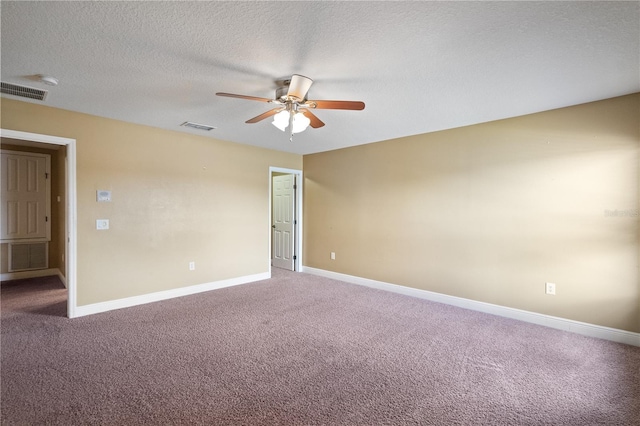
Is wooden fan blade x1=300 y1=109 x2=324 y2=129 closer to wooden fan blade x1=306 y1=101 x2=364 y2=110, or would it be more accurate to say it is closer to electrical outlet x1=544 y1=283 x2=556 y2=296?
wooden fan blade x1=306 y1=101 x2=364 y2=110

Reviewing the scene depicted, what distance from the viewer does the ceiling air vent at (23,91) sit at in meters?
2.80

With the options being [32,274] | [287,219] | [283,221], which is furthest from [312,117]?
[32,274]

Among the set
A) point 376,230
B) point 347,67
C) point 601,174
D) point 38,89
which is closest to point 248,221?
point 376,230

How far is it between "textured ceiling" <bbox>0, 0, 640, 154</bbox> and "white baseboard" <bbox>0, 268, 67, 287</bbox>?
4.03 meters

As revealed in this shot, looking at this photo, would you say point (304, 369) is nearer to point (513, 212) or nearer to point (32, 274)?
point (513, 212)

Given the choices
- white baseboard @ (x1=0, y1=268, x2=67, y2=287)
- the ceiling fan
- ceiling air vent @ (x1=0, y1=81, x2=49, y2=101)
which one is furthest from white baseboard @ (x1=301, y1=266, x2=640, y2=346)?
white baseboard @ (x1=0, y1=268, x2=67, y2=287)

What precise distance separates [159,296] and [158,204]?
1.32 metres

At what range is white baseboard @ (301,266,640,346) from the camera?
3021 millimetres

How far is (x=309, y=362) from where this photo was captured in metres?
2.60

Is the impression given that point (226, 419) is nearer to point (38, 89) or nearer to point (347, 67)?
point (347, 67)

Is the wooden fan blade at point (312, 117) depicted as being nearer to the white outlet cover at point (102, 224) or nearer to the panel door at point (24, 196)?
the white outlet cover at point (102, 224)

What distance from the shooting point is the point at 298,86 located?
2.42 meters

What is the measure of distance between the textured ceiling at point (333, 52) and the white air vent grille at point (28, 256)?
12.4ft

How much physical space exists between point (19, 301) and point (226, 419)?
421 cm
